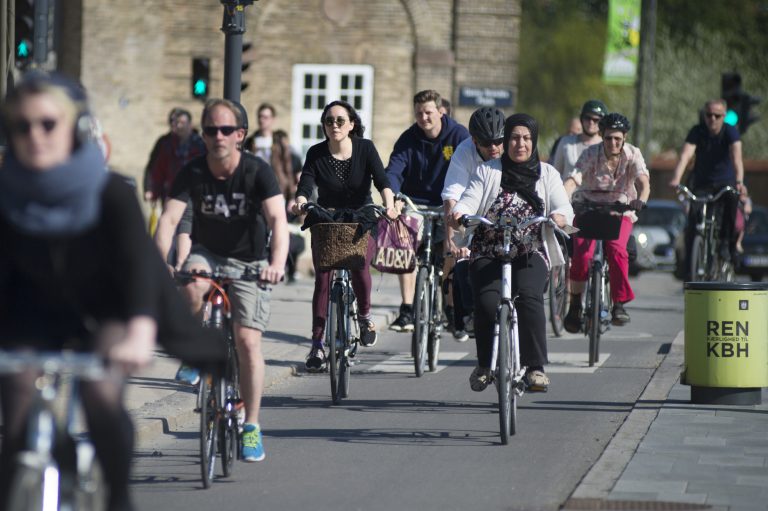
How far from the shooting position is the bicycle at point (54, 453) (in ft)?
14.2

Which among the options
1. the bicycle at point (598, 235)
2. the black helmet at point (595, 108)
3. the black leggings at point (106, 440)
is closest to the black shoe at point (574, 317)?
the bicycle at point (598, 235)

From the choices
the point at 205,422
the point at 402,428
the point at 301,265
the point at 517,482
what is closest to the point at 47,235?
the point at 205,422

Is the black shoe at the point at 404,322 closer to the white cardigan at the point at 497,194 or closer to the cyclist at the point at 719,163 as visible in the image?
the white cardigan at the point at 497,194

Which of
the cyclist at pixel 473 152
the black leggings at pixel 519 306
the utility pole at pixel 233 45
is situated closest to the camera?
the black leggings at pixel 519 306

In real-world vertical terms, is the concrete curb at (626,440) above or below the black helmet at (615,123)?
below

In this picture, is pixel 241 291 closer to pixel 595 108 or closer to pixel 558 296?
pixel 558 296

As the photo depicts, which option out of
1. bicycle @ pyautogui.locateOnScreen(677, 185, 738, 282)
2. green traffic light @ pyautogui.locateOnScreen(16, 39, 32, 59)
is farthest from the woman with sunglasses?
bicycle @ pyautogui.locateOnScreen(677, 185, 738, 282)

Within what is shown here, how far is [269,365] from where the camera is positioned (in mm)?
12164

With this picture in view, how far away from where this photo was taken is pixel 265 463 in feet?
26.6

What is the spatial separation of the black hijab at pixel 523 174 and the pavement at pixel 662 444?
1454 mm

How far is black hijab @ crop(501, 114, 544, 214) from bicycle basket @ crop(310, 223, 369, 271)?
151 centimetres

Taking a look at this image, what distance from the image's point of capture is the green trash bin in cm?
998

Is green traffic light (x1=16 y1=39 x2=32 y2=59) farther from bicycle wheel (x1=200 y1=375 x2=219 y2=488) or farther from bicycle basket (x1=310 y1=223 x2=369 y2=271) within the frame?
bicycle wheel (x1=200 y1=375 x2=219 y2=488)

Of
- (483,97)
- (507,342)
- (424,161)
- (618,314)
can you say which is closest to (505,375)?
(507,342)
